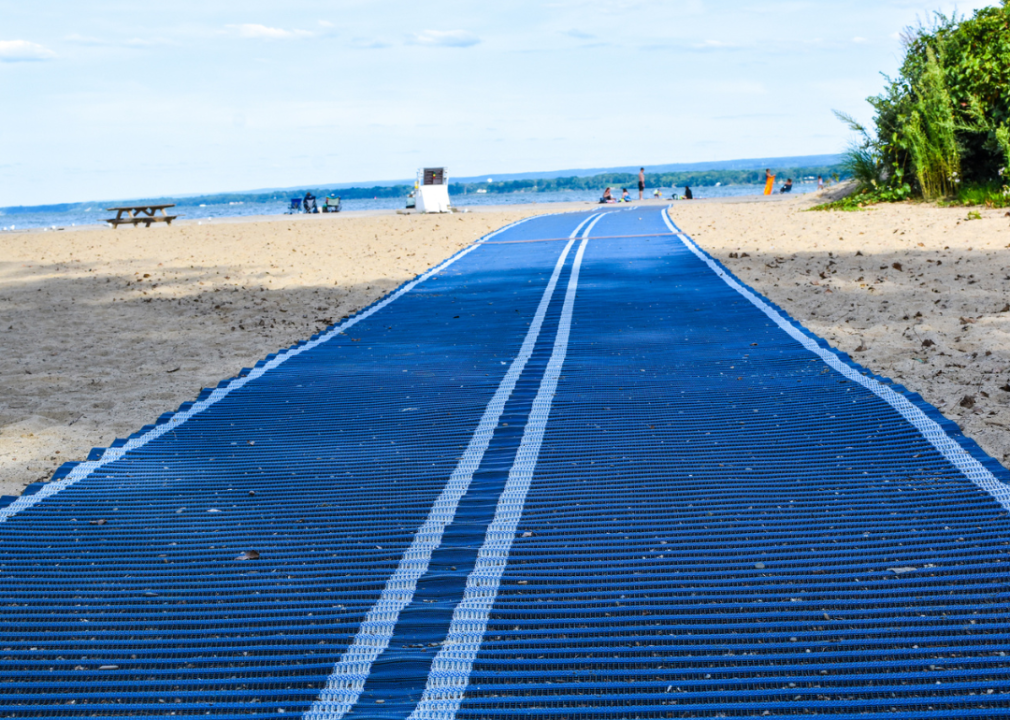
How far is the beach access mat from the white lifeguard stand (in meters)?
26.7

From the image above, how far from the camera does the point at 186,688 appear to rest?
2730mm

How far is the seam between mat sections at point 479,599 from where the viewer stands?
8.71ft

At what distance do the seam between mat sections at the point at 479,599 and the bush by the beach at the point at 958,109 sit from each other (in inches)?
665

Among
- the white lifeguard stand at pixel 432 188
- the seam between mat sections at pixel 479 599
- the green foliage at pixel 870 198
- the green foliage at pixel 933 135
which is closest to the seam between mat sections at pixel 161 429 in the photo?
the seam between mat sections at pixel 479 599

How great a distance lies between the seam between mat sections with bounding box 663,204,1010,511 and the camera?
13.0ft

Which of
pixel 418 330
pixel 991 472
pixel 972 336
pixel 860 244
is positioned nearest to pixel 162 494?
pixel 991 472

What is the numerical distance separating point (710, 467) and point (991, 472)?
3.93 feet

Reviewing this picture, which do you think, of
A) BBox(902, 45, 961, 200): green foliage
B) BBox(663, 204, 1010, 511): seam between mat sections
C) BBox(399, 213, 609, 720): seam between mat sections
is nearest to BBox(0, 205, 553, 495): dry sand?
BBox(399, 213, 609, 720): seam between mat sections

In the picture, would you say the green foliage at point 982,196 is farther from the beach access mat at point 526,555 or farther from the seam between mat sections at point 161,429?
the beach access mat at point 526,555

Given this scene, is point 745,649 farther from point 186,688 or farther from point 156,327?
point 156,327

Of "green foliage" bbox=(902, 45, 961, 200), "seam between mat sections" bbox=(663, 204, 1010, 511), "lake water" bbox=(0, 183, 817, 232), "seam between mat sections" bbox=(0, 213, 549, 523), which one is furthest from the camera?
"lake water" bbox=(0, 183, 817, 232)

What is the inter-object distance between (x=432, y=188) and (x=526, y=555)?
29728mm

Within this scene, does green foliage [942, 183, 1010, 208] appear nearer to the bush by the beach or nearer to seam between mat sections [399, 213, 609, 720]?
the bush by the beach

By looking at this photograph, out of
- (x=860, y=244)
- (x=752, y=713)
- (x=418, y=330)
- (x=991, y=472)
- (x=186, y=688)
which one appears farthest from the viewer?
(x=860, y=244)
